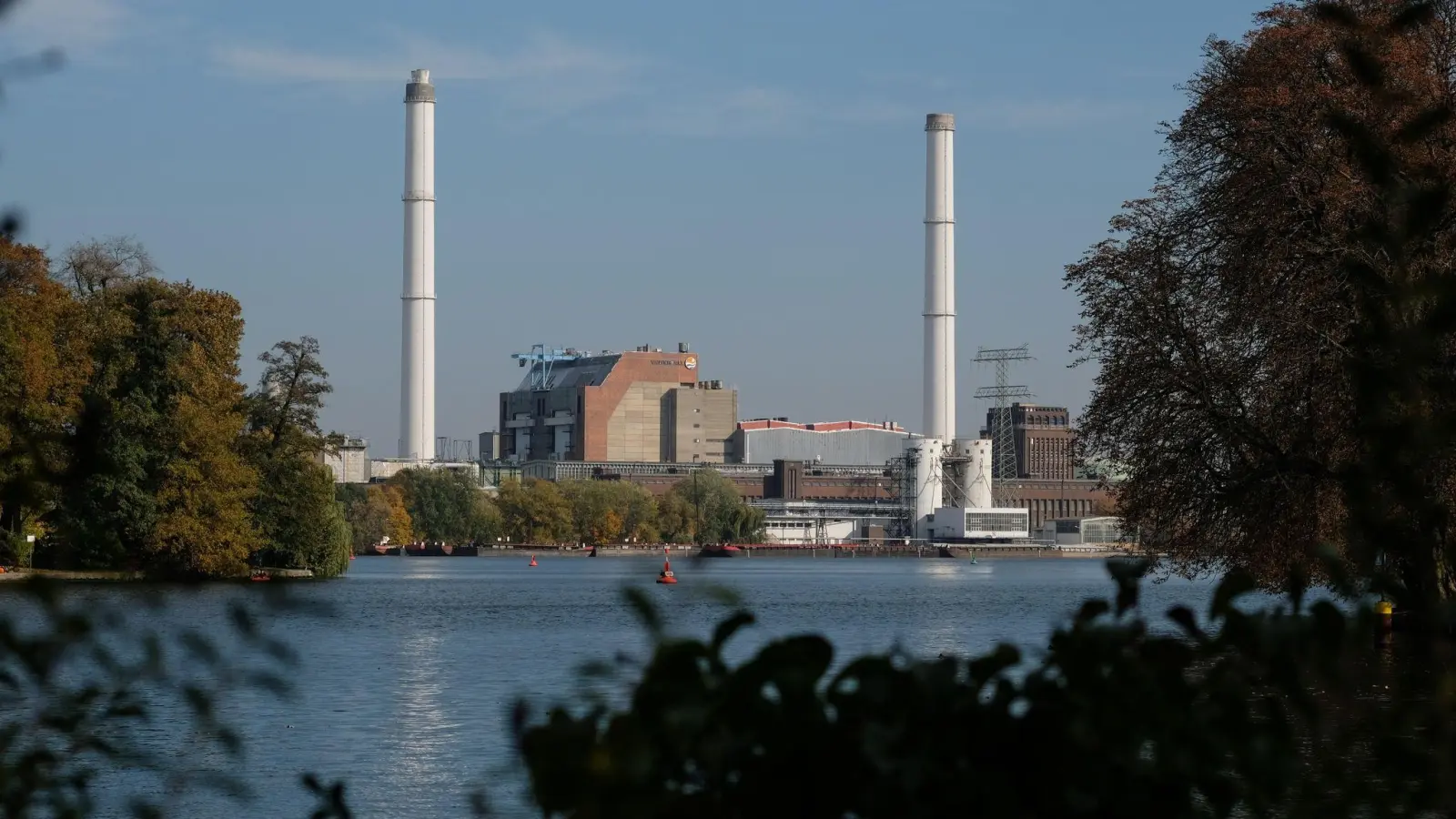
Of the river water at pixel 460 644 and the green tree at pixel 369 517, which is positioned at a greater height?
the green tree at pixel 369 517

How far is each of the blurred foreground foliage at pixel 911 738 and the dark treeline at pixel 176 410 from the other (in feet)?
145

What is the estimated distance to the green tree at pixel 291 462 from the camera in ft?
218

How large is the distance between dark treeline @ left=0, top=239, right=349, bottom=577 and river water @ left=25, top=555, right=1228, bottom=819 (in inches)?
151

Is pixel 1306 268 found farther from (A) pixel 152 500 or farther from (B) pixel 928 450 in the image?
(B) pixel 928 450

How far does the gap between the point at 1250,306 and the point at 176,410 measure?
39.4m

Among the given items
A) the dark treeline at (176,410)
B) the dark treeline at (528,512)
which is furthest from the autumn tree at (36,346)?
the dark treeline at (528,512)

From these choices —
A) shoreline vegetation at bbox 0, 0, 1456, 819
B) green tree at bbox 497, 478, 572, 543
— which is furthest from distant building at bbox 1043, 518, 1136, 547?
shoreline vegetation at bbox 0, 0, 1456, 819

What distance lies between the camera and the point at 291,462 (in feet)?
221

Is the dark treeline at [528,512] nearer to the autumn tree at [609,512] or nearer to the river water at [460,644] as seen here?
the autumn tree at [609,512]

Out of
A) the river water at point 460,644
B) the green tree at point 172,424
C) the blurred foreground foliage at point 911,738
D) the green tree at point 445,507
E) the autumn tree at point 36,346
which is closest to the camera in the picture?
the blurred foreground foliage at point 911,738

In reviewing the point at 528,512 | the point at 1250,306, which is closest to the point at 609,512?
the point at 528,512

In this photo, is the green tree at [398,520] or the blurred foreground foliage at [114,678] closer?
the blurred foreground foliage at [114,678]

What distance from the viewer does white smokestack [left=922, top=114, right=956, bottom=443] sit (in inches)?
6604

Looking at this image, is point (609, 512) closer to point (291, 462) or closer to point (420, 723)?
point (291, 462)
